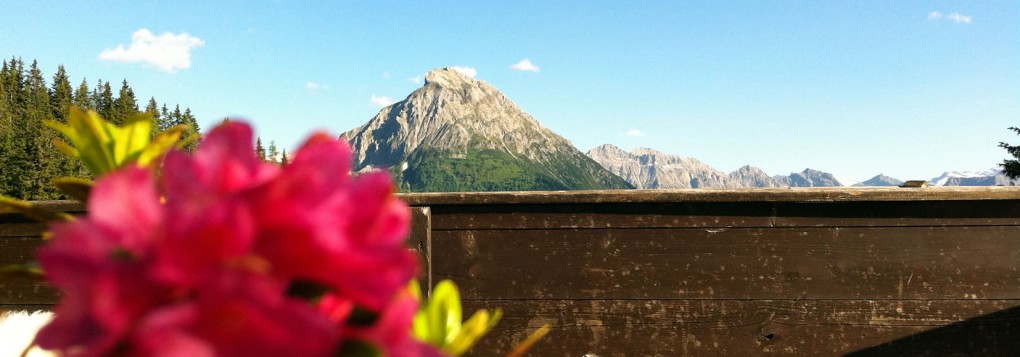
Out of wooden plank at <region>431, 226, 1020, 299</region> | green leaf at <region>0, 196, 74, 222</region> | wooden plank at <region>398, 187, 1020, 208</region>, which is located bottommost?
wooden plank at <region>431, 226, 1020, 299</region>

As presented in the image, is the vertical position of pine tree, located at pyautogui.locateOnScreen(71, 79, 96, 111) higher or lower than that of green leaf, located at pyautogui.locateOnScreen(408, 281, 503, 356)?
higher

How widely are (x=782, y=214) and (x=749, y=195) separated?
18 cm

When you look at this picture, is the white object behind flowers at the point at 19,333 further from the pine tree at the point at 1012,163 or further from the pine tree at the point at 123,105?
the pine tree at the point at 123,105

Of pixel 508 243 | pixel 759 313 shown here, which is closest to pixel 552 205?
pixel 508 243

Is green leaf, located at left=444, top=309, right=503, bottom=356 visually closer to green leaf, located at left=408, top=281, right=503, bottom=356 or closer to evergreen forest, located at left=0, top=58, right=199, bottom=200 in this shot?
green leaf, located at left=408, top=281, right=503, bottom=356

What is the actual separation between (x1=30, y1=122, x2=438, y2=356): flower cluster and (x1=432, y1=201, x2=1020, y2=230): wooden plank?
2459 mm

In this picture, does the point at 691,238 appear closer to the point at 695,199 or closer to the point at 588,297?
the point at 695,199

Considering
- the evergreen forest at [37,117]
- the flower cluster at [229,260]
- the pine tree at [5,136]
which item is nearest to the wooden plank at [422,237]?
the flower cluster at [229,260]

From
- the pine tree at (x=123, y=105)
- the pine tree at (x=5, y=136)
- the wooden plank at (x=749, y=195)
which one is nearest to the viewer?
the wooden plank at (x=749, y=195)

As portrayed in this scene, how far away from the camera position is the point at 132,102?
78312 mm

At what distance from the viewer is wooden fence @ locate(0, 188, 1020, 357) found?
8.94ft

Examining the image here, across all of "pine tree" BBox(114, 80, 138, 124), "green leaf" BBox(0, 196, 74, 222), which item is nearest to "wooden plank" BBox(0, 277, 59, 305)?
"green leaf" BBox(0, 196, 74, 222)

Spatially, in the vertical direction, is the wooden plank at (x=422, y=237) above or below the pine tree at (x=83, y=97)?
below

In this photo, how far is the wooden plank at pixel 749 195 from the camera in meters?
2.68
